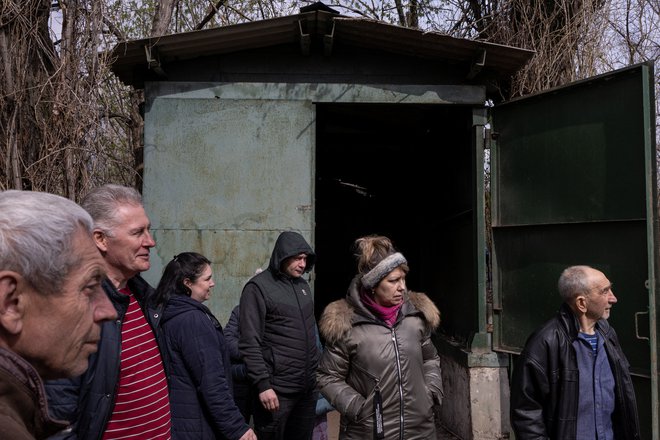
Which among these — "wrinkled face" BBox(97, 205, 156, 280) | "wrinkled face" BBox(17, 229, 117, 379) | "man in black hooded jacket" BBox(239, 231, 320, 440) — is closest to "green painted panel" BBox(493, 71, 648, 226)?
"man in black hooded jacket" BBox(239, 231, 320, 440)

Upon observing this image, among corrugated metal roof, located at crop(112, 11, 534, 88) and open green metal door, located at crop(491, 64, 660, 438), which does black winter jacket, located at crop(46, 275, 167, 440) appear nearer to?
corrugated metal roof, located at crop(112, 11, 534, 88)

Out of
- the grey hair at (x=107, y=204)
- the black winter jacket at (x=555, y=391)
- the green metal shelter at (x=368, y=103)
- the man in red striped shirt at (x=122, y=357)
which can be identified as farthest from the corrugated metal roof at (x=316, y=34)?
the man in red striped shirt at (x=122, y=357)

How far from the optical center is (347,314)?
3.93m

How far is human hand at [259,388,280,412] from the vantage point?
473 centimetres

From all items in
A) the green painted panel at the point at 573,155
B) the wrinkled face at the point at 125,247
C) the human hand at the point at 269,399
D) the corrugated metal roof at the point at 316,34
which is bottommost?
the human hand at the point at 269,399

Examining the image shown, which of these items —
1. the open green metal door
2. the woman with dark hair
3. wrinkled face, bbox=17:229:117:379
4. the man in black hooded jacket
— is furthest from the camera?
the open green metal door

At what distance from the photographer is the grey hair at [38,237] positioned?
1.33 metres

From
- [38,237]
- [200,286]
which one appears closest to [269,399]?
[200,286]

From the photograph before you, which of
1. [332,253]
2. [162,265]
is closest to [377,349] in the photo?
[162,265]

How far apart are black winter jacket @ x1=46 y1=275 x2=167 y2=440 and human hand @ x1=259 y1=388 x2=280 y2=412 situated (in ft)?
7.35

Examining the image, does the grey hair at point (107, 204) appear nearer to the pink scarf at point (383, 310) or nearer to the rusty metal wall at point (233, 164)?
the pink scarf at point (383, 310)

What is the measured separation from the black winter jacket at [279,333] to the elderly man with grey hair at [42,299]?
3.39 metres

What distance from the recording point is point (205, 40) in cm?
632

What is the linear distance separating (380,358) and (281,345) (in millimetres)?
1312
